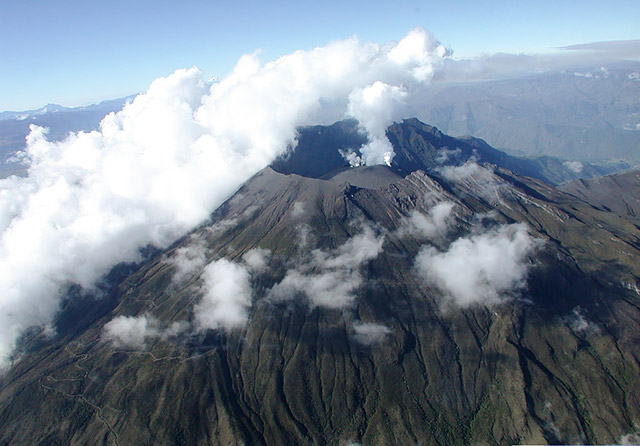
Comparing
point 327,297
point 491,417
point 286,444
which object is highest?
point 327,297

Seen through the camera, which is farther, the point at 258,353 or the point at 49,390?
the point at 258,353

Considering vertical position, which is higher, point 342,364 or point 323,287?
point 323,287

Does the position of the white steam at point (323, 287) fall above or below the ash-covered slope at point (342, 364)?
above

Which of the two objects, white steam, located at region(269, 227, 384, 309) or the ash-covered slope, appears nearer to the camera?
the ash-covered slope

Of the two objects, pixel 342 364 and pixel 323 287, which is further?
pixel 323 287

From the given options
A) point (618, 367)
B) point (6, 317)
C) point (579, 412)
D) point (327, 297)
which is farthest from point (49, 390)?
point (618, 367)

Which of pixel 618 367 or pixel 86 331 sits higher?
pixel 86 331

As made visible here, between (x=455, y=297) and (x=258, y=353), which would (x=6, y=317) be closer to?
(x=258, y=353)

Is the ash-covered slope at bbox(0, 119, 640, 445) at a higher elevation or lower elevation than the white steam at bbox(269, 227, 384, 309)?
lower

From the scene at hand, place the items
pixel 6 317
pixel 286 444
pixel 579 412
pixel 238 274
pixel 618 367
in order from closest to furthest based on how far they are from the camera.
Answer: pixel 286 444, pixel 579 412, pixel 618 367, pixel 6 317, pixel 238 274

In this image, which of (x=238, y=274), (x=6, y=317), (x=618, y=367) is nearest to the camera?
(x=618, y=367)

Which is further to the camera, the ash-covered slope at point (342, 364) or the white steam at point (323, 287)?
the white steam at point (323, 287)
